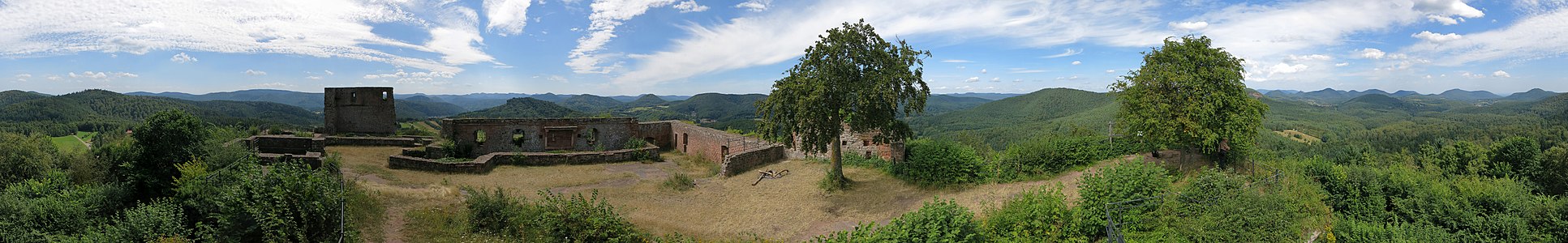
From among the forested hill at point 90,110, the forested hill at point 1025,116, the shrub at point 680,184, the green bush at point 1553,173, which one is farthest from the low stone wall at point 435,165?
the forested hill at point 90,110

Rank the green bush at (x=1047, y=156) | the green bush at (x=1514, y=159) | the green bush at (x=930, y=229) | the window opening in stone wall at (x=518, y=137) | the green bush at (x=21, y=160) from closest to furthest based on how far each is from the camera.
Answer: the green bush at (x=930, y=229) < the green bush at (x=1047, y=156) < the green bush at (x=21, y=160) < the green bush at (x=1514, y=159) < the window opening in stone wall at (x=518, y=137)

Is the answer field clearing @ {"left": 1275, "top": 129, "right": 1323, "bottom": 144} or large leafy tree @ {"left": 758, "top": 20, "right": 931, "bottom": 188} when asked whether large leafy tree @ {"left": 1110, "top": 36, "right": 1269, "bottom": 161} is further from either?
field clearing @ {"left": 1275, "top": 129, "right": 1323, "bottom": 144}

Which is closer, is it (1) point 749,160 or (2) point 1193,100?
(2) point 1193,100

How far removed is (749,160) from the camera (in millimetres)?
16312

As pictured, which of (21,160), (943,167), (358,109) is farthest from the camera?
(358,109)

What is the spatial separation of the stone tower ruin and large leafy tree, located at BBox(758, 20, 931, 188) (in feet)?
62.8

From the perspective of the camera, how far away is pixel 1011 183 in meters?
12.4

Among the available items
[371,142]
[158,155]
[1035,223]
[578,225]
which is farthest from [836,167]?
[371,142]

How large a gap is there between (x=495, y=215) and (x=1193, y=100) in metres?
12.8

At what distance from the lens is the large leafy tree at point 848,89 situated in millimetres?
11805

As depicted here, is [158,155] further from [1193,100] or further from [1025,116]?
[1025,116]

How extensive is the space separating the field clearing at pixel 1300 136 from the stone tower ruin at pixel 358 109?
77.5 meters

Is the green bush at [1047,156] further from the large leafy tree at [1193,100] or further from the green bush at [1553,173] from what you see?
the green bush at [1553,173]

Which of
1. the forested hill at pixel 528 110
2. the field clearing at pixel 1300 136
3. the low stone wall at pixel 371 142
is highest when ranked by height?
the forested hill at pixel 528 110
